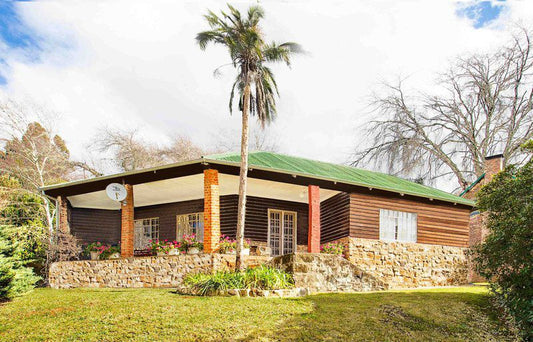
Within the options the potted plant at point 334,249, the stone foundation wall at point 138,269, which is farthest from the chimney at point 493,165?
the stone foundation wall at point 138,269

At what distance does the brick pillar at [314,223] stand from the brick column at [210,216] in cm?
317

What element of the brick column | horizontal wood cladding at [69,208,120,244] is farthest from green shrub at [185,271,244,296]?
horizontal wood cladding at [69,208,120,244]

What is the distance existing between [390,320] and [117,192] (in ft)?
32.2

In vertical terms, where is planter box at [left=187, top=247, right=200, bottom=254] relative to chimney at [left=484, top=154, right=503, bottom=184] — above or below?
below

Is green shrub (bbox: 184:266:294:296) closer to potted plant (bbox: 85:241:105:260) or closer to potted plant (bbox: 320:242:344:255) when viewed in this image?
potted plant (bbox: 320:242:344:255)

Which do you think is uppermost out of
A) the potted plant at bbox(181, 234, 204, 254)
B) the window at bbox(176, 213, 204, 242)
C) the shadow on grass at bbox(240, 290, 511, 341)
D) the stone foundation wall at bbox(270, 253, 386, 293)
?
the window at bbox(176, 213, 204, 242)

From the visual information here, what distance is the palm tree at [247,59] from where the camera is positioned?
44.9ft

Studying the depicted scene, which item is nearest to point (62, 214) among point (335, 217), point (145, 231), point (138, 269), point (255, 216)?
point (145, 231)

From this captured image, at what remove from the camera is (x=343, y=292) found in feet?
45.1

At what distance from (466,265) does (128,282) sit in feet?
43.4

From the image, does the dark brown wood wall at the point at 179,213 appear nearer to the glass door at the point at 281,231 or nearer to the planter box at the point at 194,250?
the glass door at the point at 281,231

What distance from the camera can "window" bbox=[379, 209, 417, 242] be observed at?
57.2 ft

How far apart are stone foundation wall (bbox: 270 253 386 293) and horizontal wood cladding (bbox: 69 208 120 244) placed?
9.81m

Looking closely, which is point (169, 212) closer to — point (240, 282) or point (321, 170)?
point (321, 170)
